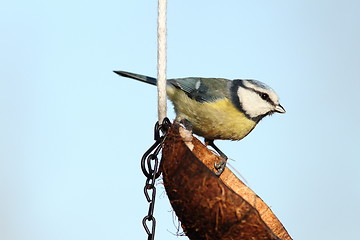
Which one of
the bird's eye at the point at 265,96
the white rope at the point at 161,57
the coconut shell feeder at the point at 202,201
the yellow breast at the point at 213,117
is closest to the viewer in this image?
the coconut shell feeder at the point at 202,201

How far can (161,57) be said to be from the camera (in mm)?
1419

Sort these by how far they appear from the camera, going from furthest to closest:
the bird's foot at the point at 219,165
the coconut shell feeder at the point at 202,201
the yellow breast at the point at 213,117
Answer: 1. the yellow breast at the point at 213,117
2. the bird's foot at the point at 219,165
3. the coconut shell feeder at the point at 202,201

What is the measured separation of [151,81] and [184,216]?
943mm

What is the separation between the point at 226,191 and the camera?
123 centimetres

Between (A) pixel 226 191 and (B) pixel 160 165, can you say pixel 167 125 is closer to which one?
(B) pixel 160 165

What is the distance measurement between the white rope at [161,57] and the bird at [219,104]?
64cm

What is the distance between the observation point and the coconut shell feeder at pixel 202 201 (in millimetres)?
1234

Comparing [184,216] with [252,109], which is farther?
[252,109]

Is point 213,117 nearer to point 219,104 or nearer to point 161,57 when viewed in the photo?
point 219,104

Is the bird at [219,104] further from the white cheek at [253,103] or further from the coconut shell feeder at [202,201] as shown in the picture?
the coconut shell feeder at [202,201]

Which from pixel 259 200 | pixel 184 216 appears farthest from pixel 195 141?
pixel 184 216

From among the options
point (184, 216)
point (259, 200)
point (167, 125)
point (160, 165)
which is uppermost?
point (167, 125)

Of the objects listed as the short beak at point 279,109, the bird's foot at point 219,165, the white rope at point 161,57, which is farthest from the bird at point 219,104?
the white rope at point 161,57

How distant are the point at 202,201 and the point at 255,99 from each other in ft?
3.31
